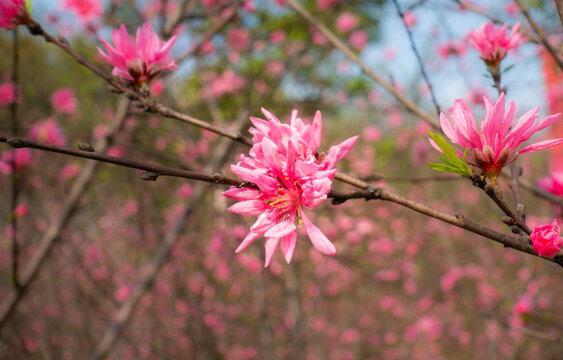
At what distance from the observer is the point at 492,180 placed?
0.86 m

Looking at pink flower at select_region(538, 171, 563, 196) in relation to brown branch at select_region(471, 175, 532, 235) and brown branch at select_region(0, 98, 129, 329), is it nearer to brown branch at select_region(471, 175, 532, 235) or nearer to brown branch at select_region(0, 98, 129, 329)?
brown branch at select_region(471, 175, 532, 235)

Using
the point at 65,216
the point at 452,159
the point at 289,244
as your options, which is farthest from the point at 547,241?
the point at 65,216

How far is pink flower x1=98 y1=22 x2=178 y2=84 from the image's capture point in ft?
3.60

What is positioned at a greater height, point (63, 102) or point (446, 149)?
point (63, 102)

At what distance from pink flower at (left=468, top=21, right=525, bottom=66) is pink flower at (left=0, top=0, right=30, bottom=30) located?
5.06 feet

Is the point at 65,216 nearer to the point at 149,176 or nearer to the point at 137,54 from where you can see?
the point at 137,54

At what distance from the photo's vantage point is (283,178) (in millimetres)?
921

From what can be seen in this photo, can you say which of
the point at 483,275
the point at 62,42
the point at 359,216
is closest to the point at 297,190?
the point at 62,42

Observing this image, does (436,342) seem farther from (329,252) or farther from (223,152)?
(329,252)

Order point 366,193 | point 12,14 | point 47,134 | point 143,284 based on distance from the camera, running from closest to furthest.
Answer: point 366,193 < point 12,14 < point 143,284 < point 47,134

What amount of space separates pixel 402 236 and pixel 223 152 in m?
6.44

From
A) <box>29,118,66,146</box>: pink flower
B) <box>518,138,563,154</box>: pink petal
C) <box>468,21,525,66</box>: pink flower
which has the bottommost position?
<box>518,138,563,154</box>: pink petal

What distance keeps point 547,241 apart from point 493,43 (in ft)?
2.65

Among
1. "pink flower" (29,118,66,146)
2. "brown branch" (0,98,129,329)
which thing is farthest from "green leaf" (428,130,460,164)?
"pink flower" (29,118,66,146)
